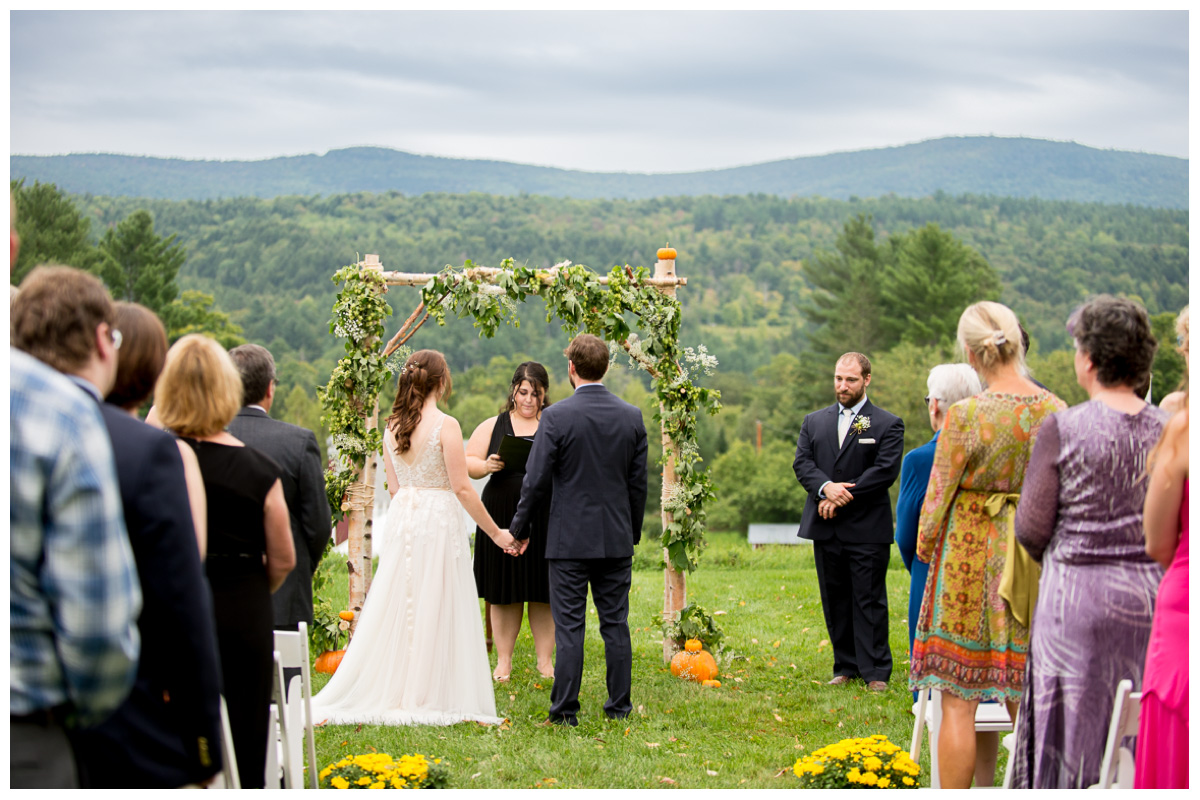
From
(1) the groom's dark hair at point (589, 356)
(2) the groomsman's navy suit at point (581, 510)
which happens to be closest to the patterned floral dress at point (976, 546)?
(2) the groomsman's navy suit at point (581, 510)

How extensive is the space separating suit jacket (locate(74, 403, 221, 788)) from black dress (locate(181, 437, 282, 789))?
2.77 ft

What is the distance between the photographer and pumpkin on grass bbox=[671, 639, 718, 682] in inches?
245

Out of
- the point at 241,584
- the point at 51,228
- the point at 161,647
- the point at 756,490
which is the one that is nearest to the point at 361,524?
the point at 241,584

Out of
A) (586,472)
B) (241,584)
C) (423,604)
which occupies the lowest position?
(423,604)

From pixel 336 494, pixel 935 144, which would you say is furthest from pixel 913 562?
pixel 935 144

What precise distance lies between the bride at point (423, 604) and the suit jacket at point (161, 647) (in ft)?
10.0

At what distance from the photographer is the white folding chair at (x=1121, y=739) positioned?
264 cm

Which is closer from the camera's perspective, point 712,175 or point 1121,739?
point 1121,739

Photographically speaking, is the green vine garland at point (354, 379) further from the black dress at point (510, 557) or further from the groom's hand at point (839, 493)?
the groom's hand at point (839, 493)

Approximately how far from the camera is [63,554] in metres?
1.73

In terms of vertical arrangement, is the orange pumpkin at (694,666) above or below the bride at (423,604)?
below

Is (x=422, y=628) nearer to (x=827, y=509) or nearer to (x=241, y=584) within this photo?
(x=241, y=584)

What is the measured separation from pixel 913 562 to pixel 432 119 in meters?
93.3

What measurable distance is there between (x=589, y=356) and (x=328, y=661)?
9.55 feet
